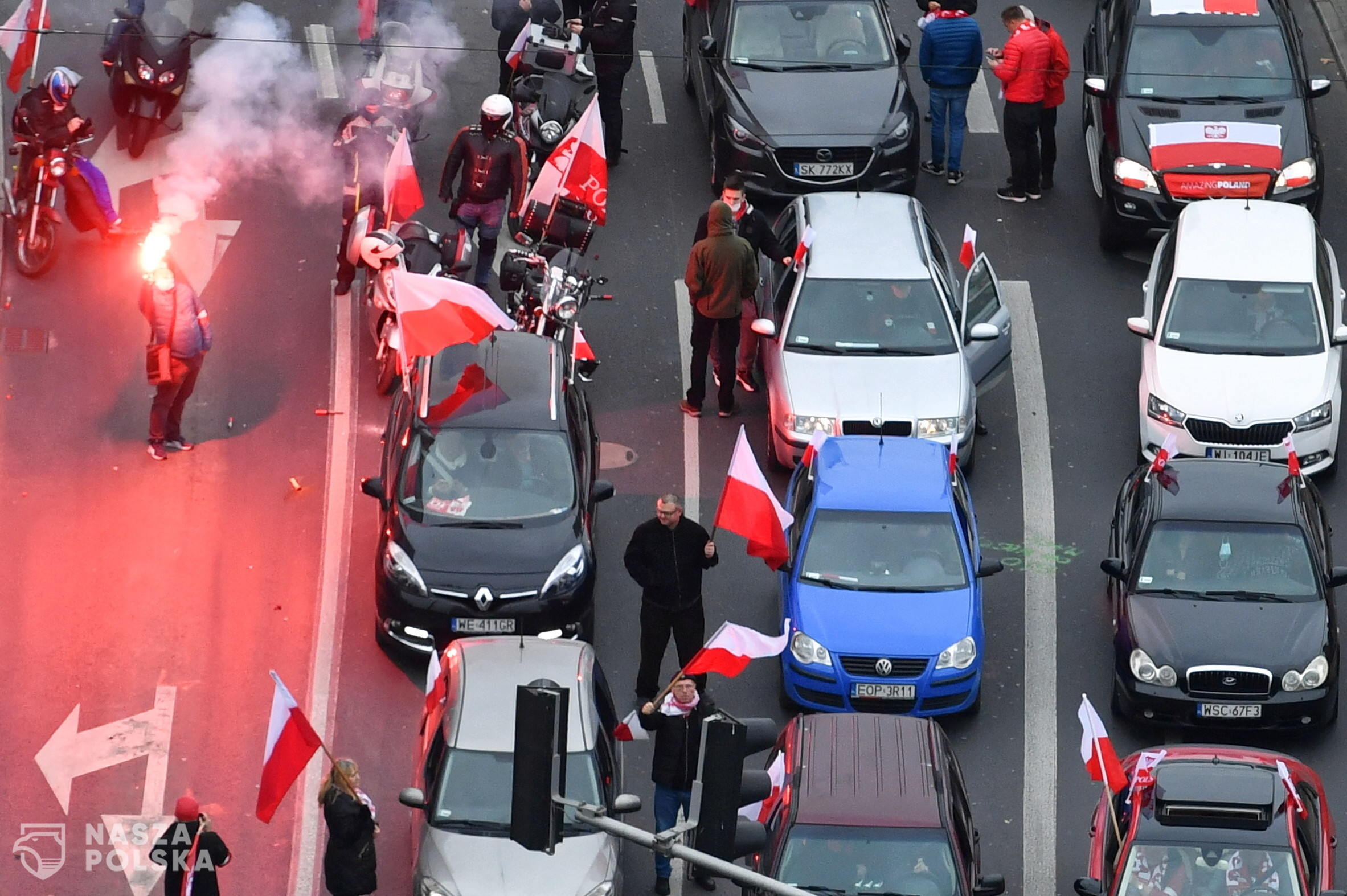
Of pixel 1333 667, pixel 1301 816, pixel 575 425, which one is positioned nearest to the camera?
pixel 1301 816

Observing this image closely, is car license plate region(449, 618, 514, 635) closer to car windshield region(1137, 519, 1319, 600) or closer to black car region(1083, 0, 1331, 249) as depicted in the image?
car windshield region(1137, 519, 1319, 600)

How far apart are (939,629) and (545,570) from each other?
3.10m

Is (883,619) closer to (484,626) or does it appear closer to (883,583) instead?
(883,583)

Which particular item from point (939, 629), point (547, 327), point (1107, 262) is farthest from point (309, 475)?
point (1107, 262)

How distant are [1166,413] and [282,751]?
903 centimetres

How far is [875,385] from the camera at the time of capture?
2330 centimetres

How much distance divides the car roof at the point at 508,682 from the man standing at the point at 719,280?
16.5ft

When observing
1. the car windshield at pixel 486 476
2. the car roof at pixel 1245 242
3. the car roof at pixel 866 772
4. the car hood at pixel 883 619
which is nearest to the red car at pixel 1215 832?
the car roof at pixel 866 772

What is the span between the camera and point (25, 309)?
2575 cm

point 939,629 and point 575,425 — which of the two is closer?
point 939,629

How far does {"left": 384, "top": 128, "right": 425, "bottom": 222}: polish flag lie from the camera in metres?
24.6

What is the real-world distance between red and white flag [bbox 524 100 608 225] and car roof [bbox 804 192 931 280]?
6.54 ft

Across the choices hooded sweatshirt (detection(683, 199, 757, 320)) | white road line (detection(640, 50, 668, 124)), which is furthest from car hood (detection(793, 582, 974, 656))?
white road line (detection(640, 50, 668, 124))

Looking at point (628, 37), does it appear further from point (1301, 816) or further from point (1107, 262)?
point (1301, 816)
